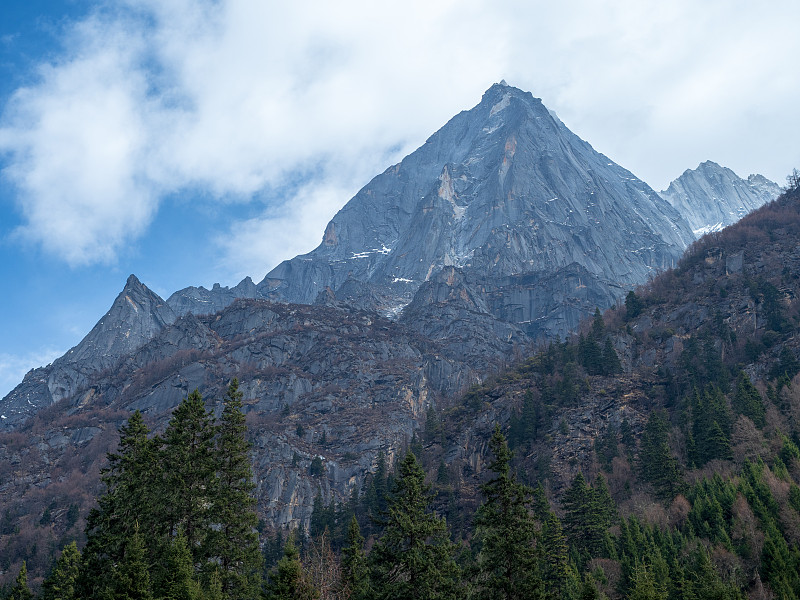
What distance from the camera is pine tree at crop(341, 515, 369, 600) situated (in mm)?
32219

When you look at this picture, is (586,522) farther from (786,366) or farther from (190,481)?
(786,366)

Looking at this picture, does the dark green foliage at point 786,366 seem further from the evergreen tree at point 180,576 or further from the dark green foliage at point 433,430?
the evergreen tree at point 180,576

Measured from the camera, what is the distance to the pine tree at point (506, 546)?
101ft

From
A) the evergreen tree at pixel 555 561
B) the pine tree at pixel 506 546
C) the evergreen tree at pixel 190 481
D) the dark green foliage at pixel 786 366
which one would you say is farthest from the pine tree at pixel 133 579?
the dark green foliage at pixel 786 366

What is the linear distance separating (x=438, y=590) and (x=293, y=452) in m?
98.6

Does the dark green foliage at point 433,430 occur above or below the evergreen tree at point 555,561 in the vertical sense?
above

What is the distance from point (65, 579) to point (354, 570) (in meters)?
16.0

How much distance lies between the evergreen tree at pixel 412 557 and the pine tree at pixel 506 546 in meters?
1.69

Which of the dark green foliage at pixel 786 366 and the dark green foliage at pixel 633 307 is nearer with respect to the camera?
the dark green foliage at pixel 786 366

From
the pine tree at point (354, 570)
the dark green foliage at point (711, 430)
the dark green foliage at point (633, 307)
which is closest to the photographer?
the pine tree at point (354, 570)

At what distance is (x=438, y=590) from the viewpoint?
98.8ft

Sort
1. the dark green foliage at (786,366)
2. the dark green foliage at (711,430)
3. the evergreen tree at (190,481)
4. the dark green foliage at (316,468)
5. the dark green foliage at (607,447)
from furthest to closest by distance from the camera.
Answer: the dark green foliage at (316,468) → the dark green foliage at (607,447) → the dark green foliage at (786,366) → the dark green foliage at (711,430) → the evergreen tree at (190,481)

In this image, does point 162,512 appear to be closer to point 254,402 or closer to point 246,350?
point 254,402

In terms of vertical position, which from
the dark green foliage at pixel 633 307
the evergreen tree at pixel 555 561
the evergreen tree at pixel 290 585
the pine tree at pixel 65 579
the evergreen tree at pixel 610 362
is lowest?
the evergreen tree at pixel 555 561
